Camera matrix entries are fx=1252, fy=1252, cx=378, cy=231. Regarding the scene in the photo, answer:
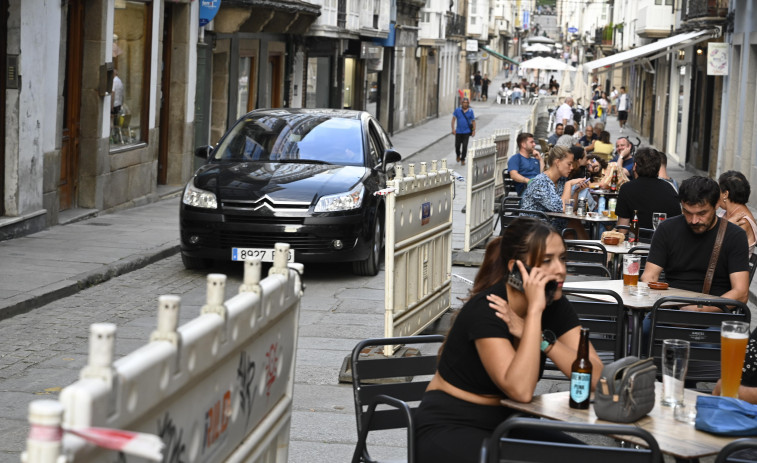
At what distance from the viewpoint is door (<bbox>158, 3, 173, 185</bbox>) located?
21766mm

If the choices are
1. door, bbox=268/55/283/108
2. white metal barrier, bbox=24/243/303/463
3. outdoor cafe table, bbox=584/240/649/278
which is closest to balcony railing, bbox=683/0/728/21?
door, bbox=268/55/283/108

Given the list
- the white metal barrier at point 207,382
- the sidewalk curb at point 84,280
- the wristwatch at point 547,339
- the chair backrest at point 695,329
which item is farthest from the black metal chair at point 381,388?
the sidewalk curb at point 84,280

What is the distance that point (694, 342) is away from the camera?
6910 mm

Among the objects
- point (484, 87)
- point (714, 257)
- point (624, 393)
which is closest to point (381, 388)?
point (624, 393)

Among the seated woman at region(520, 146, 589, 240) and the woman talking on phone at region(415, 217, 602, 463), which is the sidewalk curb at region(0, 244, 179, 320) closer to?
the seated woman at region(520, 146, 589, 240)

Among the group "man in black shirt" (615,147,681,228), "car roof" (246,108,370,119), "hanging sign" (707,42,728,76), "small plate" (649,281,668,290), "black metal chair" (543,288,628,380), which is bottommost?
"black metal chair" (543,288,628,380)

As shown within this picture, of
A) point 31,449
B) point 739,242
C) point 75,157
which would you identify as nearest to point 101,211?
point 75,157

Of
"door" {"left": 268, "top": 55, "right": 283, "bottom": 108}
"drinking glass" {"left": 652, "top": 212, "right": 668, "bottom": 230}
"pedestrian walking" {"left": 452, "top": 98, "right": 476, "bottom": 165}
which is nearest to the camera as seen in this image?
"drinking glass" {"left": 652, "top": 212, "right": 668, "bottom": 230}

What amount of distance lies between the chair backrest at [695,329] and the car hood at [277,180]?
19.5 ft

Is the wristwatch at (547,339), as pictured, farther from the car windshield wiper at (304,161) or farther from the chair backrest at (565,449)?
the car windshield wiper at (304,161)

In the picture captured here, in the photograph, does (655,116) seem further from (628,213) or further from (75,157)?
(628,213)

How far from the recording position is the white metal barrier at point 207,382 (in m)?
2.22

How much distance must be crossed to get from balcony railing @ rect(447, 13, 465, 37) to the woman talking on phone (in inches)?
2381

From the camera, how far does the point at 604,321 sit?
7.18 metres
